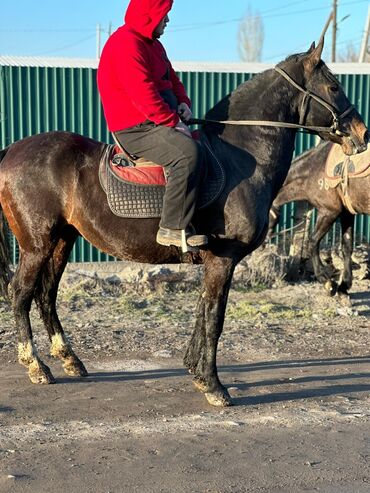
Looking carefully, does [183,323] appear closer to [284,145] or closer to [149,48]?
[284,145]

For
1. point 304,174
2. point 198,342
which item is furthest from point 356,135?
point 304,174

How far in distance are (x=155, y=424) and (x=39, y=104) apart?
7.58 m

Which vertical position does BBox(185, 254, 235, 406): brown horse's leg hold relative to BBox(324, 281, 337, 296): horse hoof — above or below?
above

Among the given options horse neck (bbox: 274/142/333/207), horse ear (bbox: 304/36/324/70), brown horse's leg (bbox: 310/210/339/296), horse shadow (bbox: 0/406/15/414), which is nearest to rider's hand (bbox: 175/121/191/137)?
horse ear (bbox: 304/36/324/70)

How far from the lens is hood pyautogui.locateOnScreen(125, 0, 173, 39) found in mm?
5512

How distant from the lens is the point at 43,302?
6.57m

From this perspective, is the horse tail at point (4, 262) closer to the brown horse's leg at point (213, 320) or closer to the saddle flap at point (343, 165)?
the brown horse's leg at point (213, 320)

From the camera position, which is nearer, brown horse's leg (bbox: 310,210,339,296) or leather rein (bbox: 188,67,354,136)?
leather rein (bbox: 188,67,354,136)

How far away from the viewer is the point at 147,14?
552 cm

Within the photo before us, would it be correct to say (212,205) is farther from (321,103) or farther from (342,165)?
(342,165)

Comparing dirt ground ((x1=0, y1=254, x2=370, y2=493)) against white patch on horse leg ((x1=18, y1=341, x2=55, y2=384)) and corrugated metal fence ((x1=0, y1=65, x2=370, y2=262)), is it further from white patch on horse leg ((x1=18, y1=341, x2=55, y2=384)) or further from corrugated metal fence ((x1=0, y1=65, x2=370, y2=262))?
corrugated metal fence ((x1=0, y1=65, x2=370, y2=262))

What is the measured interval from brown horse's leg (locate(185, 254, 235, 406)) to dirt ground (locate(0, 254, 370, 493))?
136 mm

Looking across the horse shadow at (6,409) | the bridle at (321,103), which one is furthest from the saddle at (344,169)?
the horse shadow at (6,409)

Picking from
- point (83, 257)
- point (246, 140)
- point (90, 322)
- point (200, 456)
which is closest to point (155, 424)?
point (200, 456)
